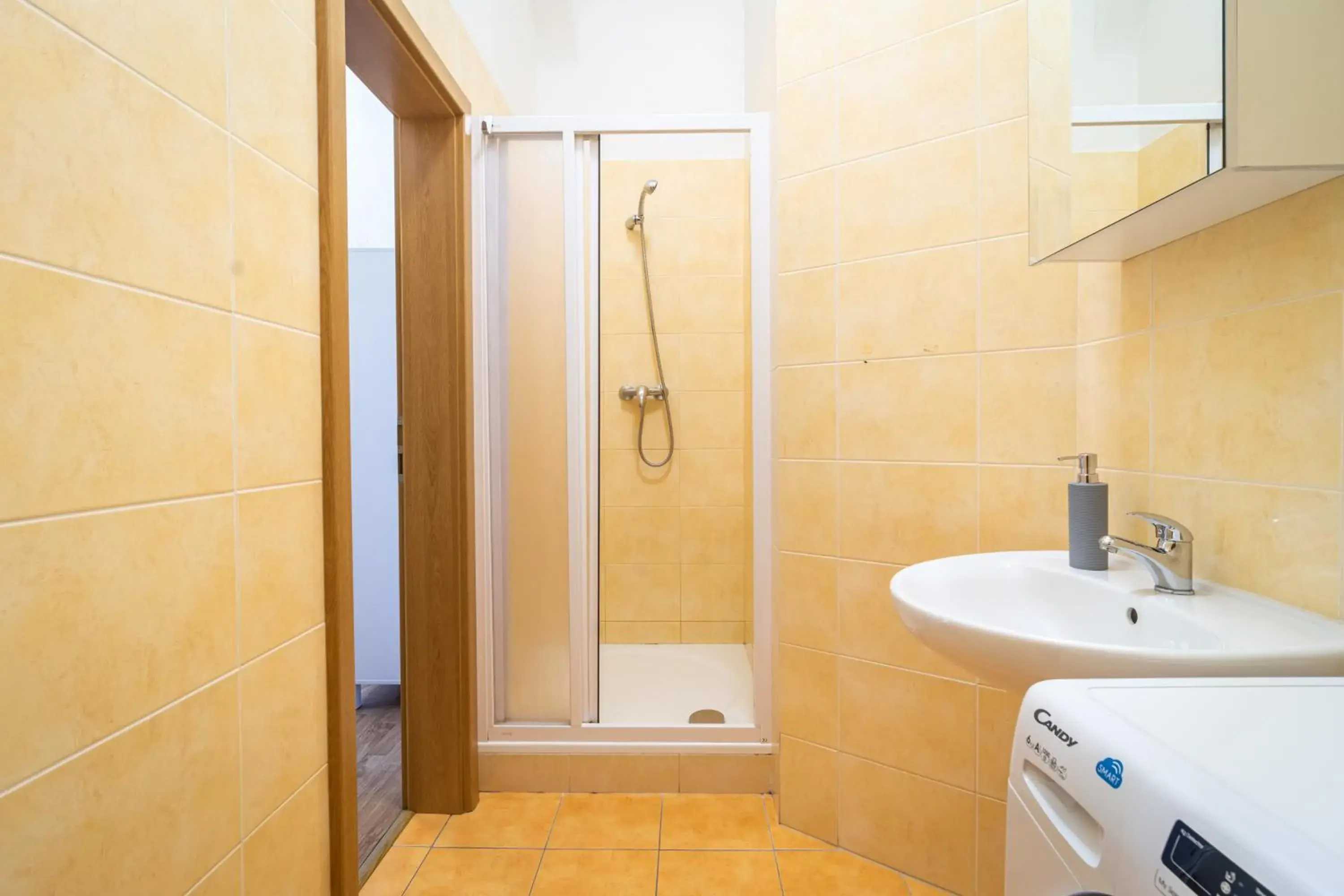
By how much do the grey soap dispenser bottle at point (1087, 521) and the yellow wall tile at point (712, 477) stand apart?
1576 mm

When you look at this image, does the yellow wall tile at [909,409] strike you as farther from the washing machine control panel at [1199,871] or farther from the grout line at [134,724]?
the grout line at [134,724]

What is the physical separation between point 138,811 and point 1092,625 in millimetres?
1268

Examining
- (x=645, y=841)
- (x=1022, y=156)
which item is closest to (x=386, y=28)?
(x=1022, y=156)

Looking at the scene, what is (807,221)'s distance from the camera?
1525mm

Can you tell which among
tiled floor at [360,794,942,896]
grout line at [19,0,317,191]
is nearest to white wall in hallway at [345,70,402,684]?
tiled floor at [360,794,942,896]

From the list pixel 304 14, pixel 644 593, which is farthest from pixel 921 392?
pixel 644 593

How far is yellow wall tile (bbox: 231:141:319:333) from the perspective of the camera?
806mm

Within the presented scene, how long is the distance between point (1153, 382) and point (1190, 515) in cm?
24

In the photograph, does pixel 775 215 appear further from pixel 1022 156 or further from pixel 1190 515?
pixel 1190 515

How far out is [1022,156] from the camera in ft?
4.25

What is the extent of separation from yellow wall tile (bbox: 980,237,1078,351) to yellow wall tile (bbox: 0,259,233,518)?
140cm

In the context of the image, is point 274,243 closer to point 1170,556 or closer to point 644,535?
point 1170,556

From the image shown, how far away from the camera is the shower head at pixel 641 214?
2451 millimetres

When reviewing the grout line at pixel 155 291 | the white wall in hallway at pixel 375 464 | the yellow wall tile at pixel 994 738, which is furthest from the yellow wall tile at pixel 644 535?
the grout line at pixel 155 291
